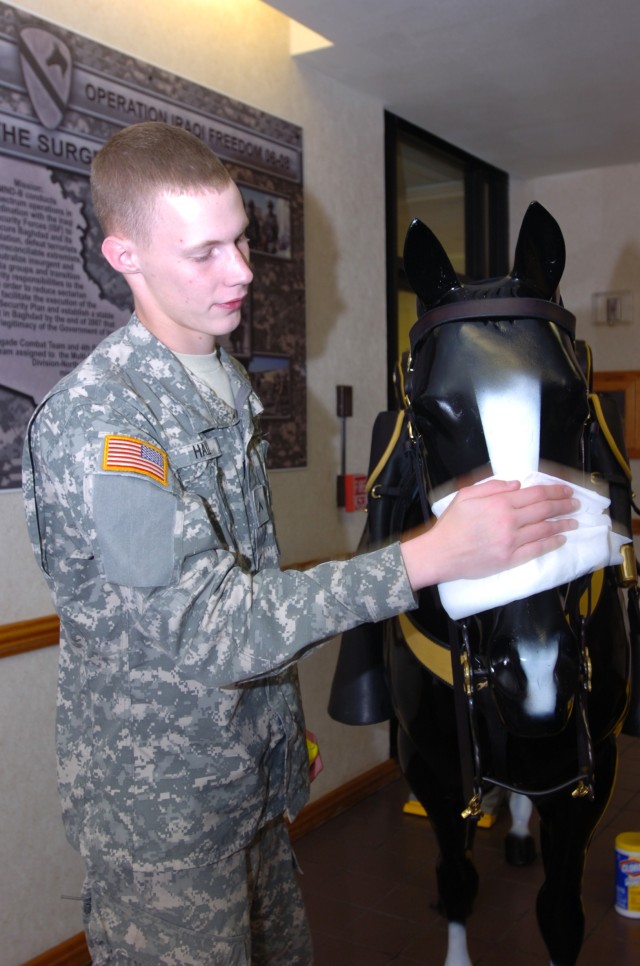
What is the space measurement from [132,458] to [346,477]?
245 centimetres

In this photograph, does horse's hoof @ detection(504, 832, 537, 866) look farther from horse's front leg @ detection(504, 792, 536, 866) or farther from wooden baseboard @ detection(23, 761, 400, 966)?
wooden baseboard @ detection(23, 761, 400, 966)

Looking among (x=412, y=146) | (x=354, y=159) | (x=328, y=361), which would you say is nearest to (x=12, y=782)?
(x=328, y=361)

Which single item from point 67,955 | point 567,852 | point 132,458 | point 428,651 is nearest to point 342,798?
point 67,955

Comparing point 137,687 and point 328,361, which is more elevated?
point 328,361

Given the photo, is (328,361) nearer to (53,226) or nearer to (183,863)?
(53,226)

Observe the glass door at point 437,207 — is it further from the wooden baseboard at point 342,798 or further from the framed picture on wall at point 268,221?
the wooden baseboard at point 342,798

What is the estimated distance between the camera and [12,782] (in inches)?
87.9

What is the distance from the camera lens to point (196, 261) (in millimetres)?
1139

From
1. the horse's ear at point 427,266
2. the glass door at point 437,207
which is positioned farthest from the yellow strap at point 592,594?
the glass door at point 437,207

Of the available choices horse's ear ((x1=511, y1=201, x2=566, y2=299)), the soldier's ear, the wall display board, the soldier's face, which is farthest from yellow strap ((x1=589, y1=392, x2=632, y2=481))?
the wall display board

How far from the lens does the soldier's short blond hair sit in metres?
1.13

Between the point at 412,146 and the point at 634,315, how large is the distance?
1.52 meters

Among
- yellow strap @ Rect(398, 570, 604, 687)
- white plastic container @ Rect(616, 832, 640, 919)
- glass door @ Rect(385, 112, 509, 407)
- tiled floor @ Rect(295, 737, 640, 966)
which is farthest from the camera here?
glass door @ Rect(385, 112, 509, 407)

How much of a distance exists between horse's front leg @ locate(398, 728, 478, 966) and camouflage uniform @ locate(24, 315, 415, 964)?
1.67 feet
